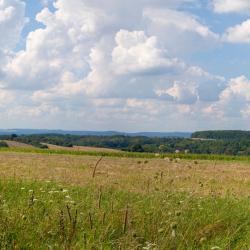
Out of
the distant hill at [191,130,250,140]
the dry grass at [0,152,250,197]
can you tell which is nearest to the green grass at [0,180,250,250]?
the dry grass at [0,152,250,197]

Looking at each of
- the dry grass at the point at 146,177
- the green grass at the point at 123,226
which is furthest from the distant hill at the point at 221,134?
the green grass at the point at 123,226

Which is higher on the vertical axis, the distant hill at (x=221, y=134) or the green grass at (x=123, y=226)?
the distant hill at (x=221, y=134)

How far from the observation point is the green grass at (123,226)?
5551mm

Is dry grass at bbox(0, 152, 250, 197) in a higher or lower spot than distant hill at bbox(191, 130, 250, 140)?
lower

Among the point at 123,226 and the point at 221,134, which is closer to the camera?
the point at 123,226

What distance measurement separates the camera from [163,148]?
24.7 feet

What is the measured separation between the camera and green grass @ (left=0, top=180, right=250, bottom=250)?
5.55m

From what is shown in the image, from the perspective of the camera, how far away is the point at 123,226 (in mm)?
6219

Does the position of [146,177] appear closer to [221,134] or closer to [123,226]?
[123,226]

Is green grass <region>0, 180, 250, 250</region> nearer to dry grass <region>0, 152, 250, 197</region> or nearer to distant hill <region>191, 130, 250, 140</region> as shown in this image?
dry grass <region>0, 152, 250, 197</region>

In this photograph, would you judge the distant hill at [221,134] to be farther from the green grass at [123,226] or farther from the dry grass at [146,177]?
the green grass at [123,226]

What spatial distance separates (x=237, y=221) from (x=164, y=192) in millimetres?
1377

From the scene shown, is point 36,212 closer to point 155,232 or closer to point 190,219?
point 155,232

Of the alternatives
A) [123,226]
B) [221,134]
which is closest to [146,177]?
[123,226]
